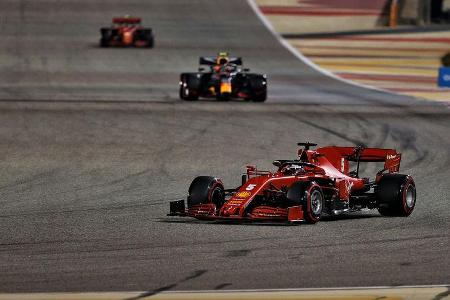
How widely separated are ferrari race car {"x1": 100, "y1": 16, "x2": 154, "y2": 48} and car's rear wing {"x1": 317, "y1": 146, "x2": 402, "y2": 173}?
38.1m

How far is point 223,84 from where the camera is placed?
117 ft

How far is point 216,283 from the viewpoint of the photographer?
11062mm

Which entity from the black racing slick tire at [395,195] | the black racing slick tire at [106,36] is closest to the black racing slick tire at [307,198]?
the black racing slick tire at [395,195]

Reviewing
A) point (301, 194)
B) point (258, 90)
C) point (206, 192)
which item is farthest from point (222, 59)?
point (301, 194)

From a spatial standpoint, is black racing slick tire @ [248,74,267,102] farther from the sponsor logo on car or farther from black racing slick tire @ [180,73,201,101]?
the sponsor logo on car

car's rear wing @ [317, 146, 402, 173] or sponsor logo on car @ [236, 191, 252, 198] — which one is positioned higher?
car's rear wing @ [317, 146, 402, 173]

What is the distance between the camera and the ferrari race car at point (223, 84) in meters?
35.9

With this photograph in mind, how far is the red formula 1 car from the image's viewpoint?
49.4 ft

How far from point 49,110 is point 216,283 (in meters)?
22.1

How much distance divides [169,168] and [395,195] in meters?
6.92

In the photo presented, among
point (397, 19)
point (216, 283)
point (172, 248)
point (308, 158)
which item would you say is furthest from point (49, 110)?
point (397, 19)

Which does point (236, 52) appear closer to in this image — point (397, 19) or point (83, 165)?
point (397, 19)

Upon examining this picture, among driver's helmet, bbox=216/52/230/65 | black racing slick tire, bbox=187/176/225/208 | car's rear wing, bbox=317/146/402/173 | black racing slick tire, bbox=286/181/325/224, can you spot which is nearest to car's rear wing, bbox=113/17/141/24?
driver's helmet, bbox=216/52/230/65

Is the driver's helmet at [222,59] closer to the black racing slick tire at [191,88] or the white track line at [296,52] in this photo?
the black racing slick tire at [191,88]
